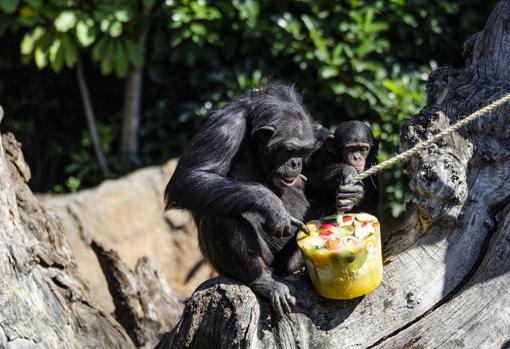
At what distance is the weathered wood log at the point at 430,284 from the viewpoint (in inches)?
183

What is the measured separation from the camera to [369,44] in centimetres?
991

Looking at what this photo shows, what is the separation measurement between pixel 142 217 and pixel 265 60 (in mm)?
2757

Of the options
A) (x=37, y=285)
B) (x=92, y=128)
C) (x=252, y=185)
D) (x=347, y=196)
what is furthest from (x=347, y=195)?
(x=92, y=128)

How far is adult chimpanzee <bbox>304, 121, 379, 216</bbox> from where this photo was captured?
5.70m

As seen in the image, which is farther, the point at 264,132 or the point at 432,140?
the point at 264,132

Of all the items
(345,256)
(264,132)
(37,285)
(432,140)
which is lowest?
(37,285)

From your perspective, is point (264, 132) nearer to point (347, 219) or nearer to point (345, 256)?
point (347, 219)

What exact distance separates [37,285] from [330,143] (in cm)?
237

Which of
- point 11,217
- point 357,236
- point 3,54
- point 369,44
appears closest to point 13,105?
point 3,54

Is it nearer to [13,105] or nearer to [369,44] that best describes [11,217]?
[369,44]

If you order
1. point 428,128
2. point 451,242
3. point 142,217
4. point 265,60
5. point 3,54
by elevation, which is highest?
point 428,128

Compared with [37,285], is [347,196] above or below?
above

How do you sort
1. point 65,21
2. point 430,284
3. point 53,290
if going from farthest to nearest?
point 65,21 < point 53,290 < point 430,284

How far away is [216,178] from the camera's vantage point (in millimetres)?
5379
